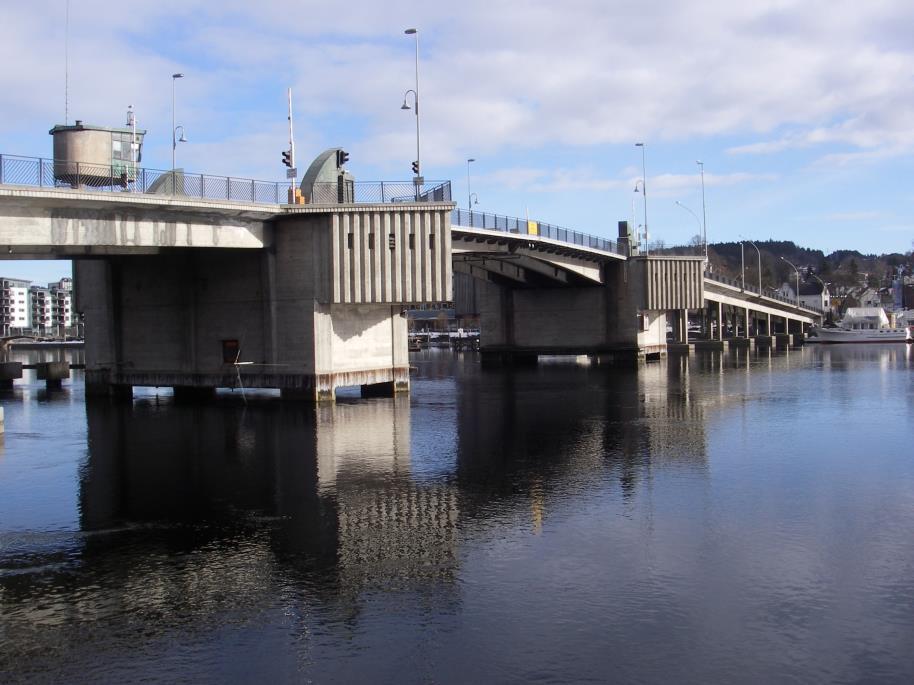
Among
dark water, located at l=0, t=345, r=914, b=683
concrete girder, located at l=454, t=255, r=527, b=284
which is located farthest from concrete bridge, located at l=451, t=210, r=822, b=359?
dark water, located at l=0, t=345, r=914, b=683

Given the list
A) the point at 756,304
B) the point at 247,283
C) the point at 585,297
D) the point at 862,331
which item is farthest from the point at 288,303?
the point at 862,331

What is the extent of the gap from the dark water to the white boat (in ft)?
365

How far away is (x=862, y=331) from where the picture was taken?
145 m

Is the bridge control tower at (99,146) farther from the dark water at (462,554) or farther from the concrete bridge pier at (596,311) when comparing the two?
the concrete bridge pier at (596,311)

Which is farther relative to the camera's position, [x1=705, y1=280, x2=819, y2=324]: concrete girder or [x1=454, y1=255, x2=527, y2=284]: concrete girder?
[x1=705, y1=280, x2=819, y2=324]: concrete girder

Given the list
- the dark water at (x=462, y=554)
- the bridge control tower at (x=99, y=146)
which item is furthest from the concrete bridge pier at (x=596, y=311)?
the dark water at (x=462, y=554)

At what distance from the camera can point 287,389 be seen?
49469 mm

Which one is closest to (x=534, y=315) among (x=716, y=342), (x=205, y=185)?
(x=716, y=342)

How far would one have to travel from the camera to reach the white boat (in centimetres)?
14338

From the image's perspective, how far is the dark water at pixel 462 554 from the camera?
1388 cm

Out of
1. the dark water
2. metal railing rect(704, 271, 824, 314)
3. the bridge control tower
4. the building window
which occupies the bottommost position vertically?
the dark water

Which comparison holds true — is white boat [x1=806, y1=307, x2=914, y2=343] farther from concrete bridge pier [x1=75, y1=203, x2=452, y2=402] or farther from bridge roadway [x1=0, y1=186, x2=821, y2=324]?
concrete bridge pier [x1=75, y1=203, x2=452, y2=402]

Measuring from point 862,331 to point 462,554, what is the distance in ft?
462

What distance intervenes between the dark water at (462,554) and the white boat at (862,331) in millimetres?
111230
